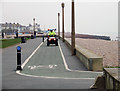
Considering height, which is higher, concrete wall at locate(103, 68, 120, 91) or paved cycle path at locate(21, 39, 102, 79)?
concrete wall at locate(103, 68, 120, 91)

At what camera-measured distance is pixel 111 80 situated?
7.59 m

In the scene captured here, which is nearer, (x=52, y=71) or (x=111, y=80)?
(x=111, y=80)

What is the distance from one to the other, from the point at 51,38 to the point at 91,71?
2548 cm

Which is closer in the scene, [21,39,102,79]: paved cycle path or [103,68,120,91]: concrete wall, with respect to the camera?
[103,68,120,91]: concrete wall

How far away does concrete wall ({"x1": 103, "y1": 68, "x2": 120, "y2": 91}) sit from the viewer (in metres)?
6.96

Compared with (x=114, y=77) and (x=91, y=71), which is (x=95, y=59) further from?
(x=114, y=77)

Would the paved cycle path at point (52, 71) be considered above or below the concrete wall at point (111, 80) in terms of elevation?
below

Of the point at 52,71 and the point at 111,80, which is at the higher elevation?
the point at 111,80

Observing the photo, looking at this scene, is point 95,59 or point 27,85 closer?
point 27,85

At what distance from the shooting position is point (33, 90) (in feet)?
29.1

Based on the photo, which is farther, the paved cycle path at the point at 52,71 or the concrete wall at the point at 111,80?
the paved cycle path at the point at 52,71

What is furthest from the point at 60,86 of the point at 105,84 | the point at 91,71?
the point at 91,71

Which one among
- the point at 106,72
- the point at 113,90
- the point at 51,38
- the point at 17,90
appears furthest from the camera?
the point at 51,38

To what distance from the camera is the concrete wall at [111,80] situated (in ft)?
22.9
